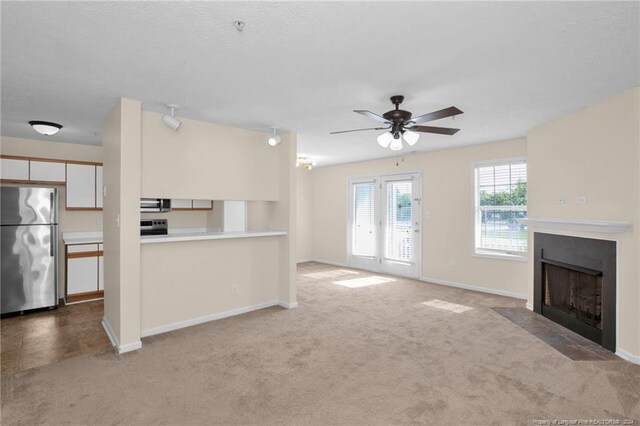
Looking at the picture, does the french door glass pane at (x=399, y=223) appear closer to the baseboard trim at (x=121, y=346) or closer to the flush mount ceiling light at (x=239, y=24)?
the baseboard trim at (x=121, y=346)

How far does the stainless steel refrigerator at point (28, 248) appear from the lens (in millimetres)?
4273

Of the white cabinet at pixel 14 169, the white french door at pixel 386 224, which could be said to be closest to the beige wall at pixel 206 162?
the white cabinet at pixel 14 169

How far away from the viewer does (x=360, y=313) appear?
4469mm

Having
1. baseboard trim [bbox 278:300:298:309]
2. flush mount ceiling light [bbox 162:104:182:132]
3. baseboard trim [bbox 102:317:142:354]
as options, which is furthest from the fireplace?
baseboard trim [bbox 102:317:142:354]

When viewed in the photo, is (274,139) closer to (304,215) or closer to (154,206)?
(154,206)

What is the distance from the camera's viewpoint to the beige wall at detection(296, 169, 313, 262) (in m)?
8.52

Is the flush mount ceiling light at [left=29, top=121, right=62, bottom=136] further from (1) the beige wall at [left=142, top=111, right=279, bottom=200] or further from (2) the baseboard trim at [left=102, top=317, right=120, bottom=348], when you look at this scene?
(2) the baseboard trim at [left=102, top=317, right=120, bottom=348]

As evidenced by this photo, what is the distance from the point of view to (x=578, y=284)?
3.86 meters

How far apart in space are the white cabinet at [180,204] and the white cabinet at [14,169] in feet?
6.51

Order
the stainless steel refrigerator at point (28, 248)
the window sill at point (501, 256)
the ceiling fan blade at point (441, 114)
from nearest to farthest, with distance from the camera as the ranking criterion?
the ceiling fan blade at point (441, 114) → the stainless steel refrigerator at point (28, 248) → the window sill at point (501, 256)

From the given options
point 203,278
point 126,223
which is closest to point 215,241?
point 203,278

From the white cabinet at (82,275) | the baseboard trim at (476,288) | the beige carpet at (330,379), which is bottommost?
the beige carpet at (330,379)

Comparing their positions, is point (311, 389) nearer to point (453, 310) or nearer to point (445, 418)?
point (445, 418)

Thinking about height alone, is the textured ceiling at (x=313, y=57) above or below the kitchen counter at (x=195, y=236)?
above
